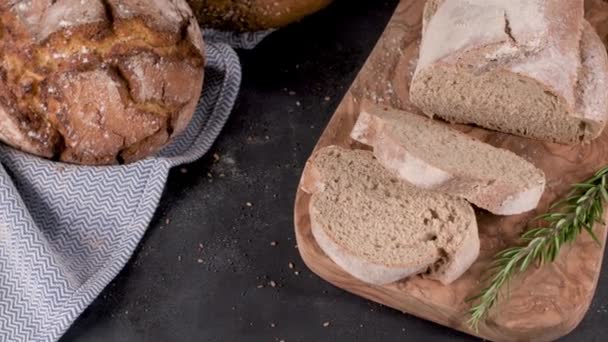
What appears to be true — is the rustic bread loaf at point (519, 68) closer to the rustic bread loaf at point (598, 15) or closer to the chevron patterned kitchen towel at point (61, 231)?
the rustic bread loaf at point (598, 15)

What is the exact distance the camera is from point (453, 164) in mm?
2715

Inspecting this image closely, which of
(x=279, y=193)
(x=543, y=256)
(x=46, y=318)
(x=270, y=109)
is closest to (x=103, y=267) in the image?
(x=46, y=318)

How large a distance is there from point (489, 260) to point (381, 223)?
0.35 metres

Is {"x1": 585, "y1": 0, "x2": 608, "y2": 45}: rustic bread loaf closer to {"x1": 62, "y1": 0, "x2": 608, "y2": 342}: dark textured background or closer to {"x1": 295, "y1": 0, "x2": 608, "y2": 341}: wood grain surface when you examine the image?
{"x1": 295, "y1": 0, "x2": 608, "y2": 341}: wood grain surface

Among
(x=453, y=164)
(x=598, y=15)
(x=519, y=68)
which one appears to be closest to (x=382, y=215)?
(x=453, y=164)

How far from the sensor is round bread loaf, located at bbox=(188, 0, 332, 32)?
10.6 feet

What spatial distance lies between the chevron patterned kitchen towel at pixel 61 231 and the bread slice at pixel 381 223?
1.91ft

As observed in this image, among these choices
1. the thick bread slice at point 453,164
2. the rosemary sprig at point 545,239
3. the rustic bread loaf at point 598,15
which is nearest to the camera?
the rosemary sprig at point 545,239

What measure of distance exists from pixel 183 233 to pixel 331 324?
23.7 inches

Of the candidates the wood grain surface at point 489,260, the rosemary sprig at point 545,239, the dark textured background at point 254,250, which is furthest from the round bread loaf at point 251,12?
the rosemary sprig at point 545,239

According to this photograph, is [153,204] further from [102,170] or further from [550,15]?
[550,15]

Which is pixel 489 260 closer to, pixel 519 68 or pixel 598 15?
pixel 519 68

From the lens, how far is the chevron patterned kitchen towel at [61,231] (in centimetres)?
274

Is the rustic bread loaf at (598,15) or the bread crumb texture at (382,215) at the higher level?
the rustic bread loaf at (598,15)
